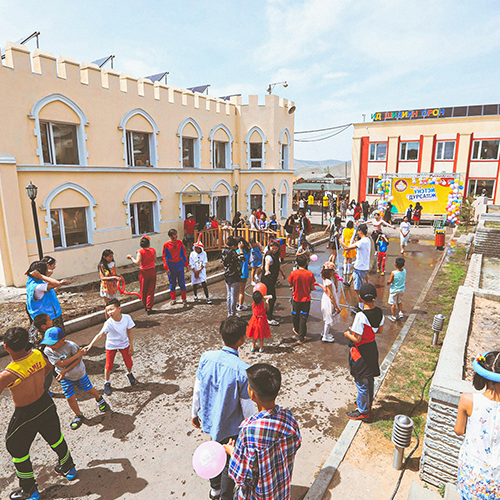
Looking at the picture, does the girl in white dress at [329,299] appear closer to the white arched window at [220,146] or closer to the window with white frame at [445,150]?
the white arched window at [220,146]

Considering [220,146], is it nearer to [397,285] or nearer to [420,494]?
[397,285]

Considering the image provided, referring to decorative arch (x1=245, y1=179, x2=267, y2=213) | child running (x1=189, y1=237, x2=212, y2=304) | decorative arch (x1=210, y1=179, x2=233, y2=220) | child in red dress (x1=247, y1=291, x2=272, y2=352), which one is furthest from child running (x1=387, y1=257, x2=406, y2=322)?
decorative arch (x1=245, y1=179, x2=267, y2=213)

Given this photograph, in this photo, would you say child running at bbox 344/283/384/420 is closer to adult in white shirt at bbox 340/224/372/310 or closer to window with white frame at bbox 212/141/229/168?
adult in white shirt at bbox 340/224/372/310

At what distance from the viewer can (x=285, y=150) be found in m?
22.3

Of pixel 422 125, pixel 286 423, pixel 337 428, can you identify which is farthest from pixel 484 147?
pixel 286 423

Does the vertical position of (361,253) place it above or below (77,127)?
below

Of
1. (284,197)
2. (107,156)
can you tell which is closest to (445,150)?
(284,197)

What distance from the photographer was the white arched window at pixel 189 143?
17028mm

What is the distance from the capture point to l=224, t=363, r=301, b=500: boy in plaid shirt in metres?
2.53

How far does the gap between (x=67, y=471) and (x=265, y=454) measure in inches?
110

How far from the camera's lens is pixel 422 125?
3188 centimetres

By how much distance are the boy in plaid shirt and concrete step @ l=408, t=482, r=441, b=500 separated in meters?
1.75

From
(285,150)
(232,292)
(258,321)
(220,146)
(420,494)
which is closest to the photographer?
(420,494)

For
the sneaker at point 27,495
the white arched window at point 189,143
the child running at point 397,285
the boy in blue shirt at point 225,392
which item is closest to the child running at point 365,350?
the boy in blue shirt at point 225,392
